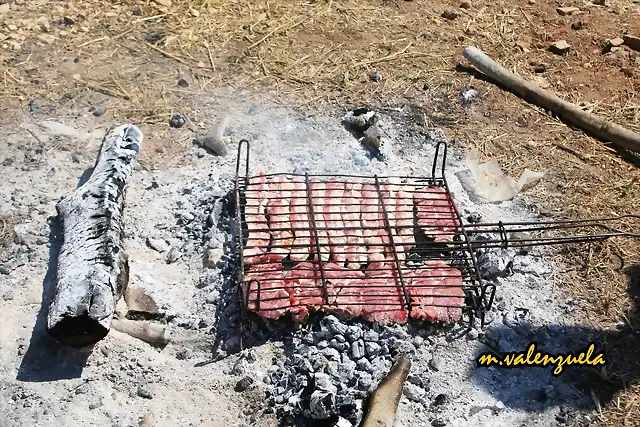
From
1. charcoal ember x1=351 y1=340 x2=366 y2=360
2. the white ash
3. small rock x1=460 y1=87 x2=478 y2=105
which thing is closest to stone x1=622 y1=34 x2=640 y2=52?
small rock x1=460 y1=87 x2=478 y2=105

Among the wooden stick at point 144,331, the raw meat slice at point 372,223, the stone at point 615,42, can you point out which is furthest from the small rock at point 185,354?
the stone at point 615,42

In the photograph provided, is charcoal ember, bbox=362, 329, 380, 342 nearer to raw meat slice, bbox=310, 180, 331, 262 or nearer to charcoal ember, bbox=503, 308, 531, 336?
raw meat slice, bbox=310, 180, 331, 262

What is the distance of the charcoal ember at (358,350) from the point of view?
12.5 feet

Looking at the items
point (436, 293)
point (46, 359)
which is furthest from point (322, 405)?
point (46, 359)

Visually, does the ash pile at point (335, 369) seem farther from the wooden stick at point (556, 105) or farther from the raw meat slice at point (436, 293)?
the wooden stick at point (556, 105)

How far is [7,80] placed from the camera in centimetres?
588

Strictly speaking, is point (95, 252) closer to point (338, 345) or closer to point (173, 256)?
point (173, 256)

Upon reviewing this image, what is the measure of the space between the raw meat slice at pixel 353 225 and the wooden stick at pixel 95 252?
1.34m

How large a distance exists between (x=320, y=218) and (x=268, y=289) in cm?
75

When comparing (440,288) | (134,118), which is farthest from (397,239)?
(134,118)

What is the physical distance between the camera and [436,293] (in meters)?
4.14

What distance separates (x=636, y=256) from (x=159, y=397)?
3214 millimetres

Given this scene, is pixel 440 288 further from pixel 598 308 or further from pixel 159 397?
pixel 159 397

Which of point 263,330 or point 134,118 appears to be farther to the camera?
point 134,118
